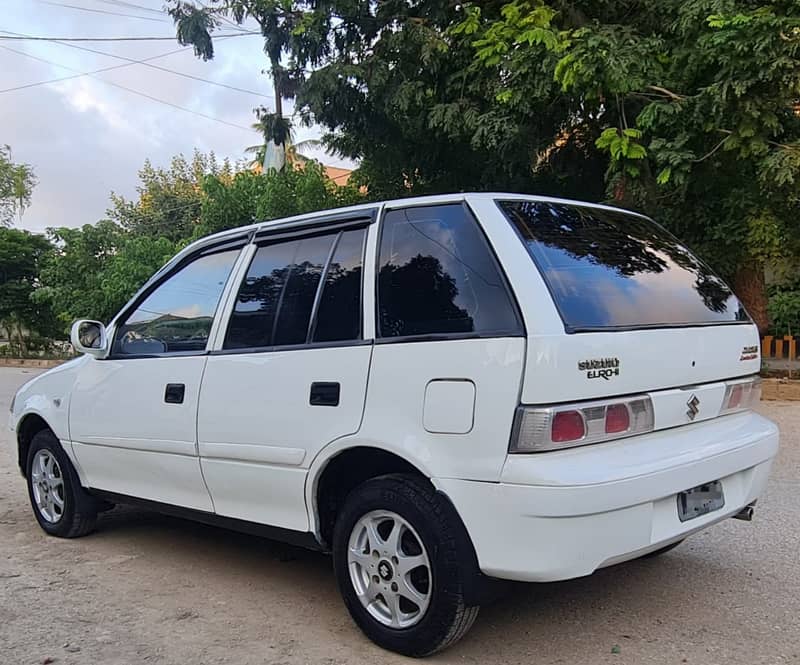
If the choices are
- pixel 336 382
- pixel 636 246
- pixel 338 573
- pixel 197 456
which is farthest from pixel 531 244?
pixel 197 456

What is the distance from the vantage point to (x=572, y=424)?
2.68 m

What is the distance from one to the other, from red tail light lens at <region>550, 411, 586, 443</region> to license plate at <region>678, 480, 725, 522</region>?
1.98 ft

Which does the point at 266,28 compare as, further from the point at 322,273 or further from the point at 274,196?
the point at 322,273

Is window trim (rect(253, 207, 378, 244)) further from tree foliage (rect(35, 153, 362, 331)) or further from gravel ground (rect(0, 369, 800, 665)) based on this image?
tree foliage (rect(35, 153, 362, 331))

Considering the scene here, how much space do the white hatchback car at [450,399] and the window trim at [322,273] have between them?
0.4 inches

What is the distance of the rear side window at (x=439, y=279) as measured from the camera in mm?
2871

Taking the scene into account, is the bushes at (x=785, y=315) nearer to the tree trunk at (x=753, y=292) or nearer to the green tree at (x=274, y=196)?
the tree trunk at (x=753, y=292)

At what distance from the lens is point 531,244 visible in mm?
3018

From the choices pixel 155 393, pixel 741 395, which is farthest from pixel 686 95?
pixel 155 393

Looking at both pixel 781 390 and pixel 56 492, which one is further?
pixel 781 390

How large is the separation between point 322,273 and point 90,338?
1755 millimetres

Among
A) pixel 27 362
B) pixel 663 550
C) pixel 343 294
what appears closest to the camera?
pixel 343 294

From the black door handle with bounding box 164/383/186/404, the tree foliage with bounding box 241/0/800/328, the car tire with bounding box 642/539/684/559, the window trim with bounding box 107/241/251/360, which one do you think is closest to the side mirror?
the window trim with bounding box 107/241/251/360

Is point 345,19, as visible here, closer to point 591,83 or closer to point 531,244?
point 591,83
